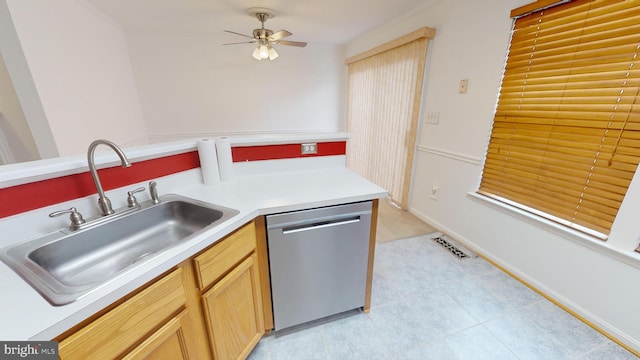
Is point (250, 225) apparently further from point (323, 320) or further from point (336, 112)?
point (336, 112)

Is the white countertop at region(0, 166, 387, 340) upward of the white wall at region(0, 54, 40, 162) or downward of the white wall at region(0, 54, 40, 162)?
downward

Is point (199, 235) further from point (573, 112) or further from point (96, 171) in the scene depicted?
point (573, 112)

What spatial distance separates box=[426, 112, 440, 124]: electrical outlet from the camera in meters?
2.48

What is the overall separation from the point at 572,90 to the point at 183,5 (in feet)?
11.6

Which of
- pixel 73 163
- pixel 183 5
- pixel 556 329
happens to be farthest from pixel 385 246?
pixel 183 5

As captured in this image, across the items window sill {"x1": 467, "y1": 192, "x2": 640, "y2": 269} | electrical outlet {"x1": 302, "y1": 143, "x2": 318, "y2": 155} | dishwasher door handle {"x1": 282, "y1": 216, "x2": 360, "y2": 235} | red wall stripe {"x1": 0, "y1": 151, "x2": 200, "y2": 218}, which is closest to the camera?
red wall stripe {"x1": 0, "y1": 151, "x2": 200, "y2": 218}

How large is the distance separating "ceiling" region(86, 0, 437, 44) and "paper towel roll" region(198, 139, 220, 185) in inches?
77.3

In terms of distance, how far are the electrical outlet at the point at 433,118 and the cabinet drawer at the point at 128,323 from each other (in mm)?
2601

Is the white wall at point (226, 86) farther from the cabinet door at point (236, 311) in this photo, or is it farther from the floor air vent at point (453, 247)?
the cabinet door at point (236, 311)

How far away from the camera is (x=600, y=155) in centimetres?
137

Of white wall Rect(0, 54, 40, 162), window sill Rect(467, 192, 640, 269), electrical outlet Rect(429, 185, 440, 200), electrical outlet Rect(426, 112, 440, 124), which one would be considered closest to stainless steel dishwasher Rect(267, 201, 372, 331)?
window sill Rect(467, 192, 640, 269)

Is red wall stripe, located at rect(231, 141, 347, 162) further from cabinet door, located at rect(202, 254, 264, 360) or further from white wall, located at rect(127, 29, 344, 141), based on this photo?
white wall, located at rect(127, 29, 344, 141)

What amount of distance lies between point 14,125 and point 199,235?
8.63 feet

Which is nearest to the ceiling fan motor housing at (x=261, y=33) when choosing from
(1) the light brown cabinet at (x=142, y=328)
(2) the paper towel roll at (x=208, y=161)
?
(2) the paper towel roll at (x=208, y=161)
